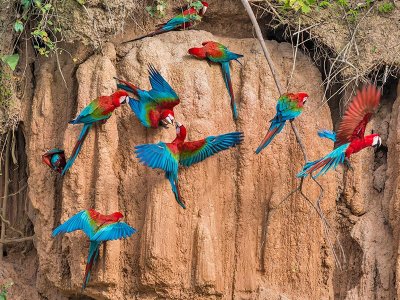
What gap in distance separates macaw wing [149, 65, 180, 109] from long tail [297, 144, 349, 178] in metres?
0.88

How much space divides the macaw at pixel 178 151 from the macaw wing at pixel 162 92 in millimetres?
132

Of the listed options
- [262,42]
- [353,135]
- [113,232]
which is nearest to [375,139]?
[353,135]

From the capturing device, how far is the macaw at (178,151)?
246 inches

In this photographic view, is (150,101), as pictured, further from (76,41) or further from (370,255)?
(370,255)

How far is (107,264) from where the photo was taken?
6.46 m

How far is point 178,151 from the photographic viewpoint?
20.9 ft

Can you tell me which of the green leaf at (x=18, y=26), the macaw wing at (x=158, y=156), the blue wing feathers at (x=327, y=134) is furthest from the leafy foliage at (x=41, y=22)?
the blue wing feathers at (x=327, y=134)

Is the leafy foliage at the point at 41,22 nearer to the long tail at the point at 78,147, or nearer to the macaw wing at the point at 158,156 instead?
the long tail at the point at 78,147

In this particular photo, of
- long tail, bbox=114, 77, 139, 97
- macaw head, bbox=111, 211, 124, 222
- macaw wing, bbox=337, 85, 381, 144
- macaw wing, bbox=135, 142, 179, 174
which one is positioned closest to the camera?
macaw wing, bbox=337, 85, 381, 144

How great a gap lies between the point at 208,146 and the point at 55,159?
3.05ft

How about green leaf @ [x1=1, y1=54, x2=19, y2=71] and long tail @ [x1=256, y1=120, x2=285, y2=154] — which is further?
green leaf @ [x1=1, y1=54, x2=19, y2=71]

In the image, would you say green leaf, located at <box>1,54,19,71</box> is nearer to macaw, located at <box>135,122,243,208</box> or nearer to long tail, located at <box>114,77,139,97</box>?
long tail, located at <box>114,77,139,97</box>

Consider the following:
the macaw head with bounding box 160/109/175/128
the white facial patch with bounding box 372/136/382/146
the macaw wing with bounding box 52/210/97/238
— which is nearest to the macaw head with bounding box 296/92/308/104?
the white facial patch with bounding box 372/136/382/146

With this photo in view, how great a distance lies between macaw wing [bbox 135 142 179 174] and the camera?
6.23 metres
